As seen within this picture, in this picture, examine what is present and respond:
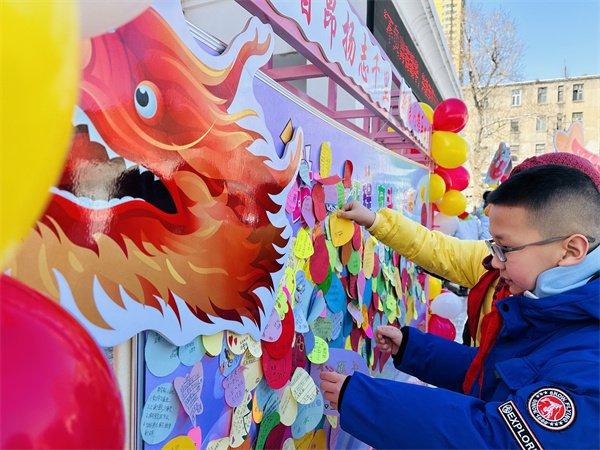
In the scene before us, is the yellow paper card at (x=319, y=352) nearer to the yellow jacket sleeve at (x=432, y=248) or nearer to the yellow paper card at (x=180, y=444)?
the yellow jacket sleeve at (x=432, y=248)

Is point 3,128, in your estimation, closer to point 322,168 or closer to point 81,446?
point 81,446

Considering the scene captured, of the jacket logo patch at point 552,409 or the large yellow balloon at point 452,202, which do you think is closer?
the jacket logo patch at point 552,409

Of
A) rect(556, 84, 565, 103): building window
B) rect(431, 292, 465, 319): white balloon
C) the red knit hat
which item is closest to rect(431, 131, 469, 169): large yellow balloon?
rect(431, 292, 465, 319): white balloon

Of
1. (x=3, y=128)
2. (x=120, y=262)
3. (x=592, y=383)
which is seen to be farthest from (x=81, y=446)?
(x=592, y=383)

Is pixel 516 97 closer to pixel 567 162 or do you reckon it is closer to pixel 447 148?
pixel 447 148

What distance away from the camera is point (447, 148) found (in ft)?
12.5

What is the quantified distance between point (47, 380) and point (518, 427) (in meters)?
0.82

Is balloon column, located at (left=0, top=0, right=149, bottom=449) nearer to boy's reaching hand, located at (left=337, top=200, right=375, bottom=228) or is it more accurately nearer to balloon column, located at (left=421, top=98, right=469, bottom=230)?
boy's reaching hand, located at (left=337, top=200, right=375, bottom=228)

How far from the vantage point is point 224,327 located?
3.38ft

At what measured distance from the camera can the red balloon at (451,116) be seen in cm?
389

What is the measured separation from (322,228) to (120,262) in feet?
3.00

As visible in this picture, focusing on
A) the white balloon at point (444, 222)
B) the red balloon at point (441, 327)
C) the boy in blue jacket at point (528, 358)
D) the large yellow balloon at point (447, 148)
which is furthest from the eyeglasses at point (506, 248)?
the white balloon at point (444, 222)

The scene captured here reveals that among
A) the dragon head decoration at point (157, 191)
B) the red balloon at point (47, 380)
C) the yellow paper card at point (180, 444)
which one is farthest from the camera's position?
the yellow paper card at point (180, 444)

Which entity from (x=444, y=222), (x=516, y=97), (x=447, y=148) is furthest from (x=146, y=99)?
(x=516, y=97)
